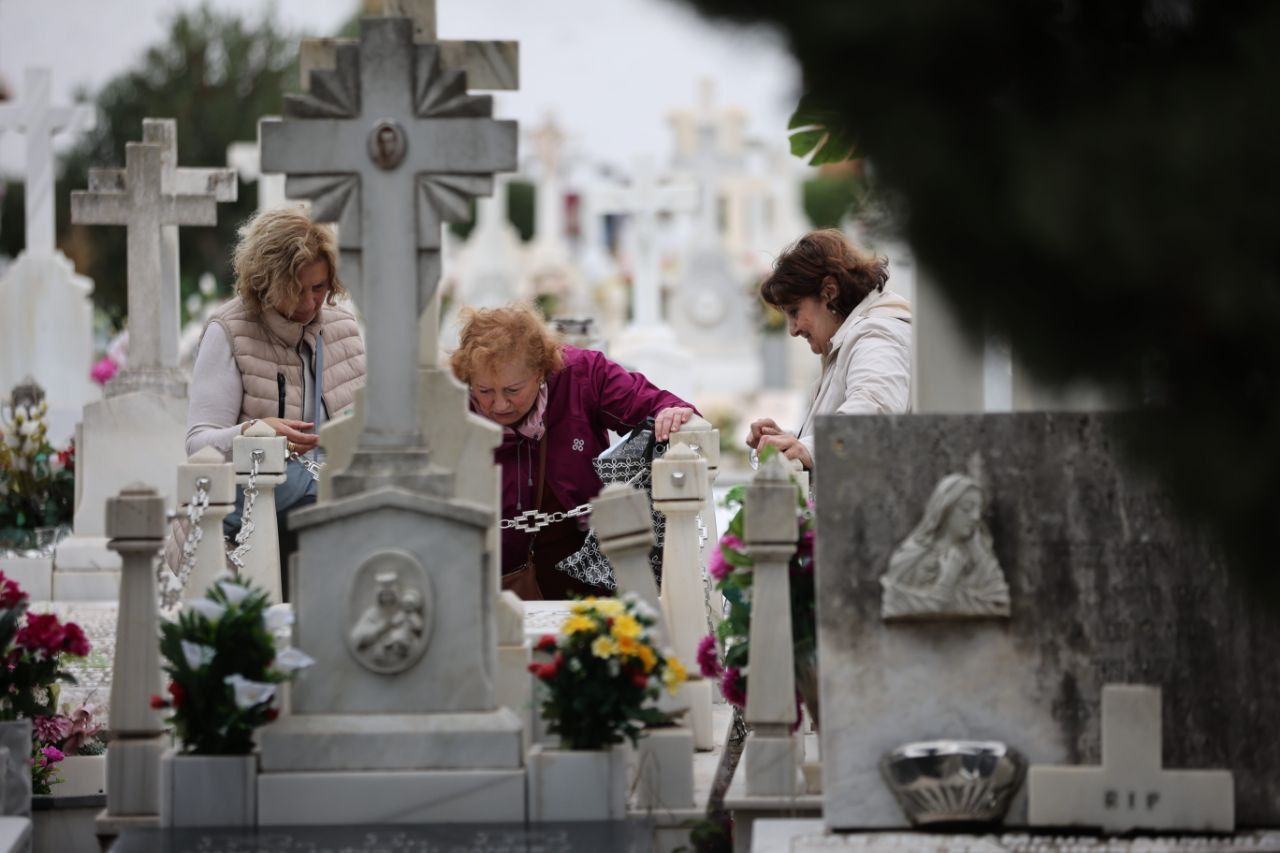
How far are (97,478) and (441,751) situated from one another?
5.77 meters

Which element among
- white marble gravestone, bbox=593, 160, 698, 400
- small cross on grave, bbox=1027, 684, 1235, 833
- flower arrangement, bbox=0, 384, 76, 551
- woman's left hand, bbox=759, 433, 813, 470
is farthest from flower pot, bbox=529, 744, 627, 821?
white marble gravestone, bbox=593, 160, 698, 400

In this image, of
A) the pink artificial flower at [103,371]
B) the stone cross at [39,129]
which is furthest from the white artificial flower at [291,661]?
the stone cross at [39,129]

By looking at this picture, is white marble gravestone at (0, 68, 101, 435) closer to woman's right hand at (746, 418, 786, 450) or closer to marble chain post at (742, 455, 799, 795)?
woman's right hand at (746, 418, 786, 450)

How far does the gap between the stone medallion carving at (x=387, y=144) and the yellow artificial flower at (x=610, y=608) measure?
4.24ft

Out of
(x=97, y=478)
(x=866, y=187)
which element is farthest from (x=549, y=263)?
(x=866, y=187)

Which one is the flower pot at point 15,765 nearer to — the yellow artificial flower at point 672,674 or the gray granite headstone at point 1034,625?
the yellow artificial flower at point 672,674

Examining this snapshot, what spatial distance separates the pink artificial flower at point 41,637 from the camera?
5684 millimetres

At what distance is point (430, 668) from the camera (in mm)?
5094

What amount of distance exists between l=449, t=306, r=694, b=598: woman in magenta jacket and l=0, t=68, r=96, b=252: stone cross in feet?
24.1

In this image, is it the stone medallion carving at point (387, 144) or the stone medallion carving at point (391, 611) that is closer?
the stone medallion carving at point (391, 611)

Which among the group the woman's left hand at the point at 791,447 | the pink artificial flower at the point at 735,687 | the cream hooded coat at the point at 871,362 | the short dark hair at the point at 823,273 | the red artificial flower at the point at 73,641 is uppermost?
the short dark hair at the point at 823,273

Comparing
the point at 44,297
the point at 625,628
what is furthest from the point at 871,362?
the point at 44,297

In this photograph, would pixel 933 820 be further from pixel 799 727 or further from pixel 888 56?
pixel 888 56

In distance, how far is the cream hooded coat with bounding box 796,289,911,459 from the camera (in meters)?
6.24
